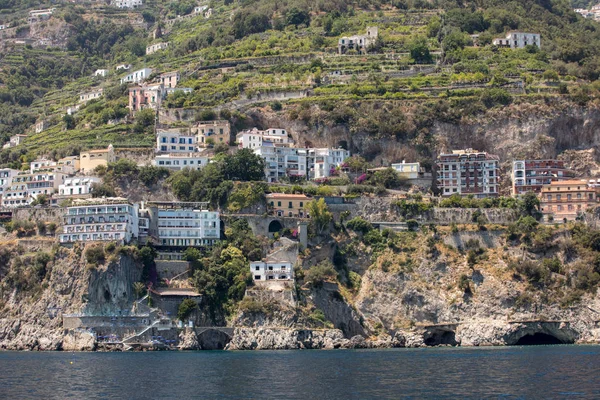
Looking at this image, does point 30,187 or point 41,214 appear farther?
point 30,187

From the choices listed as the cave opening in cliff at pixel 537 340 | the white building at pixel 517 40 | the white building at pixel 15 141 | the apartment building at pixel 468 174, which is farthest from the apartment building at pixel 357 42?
the cave opening in cliff at pixel 537 340

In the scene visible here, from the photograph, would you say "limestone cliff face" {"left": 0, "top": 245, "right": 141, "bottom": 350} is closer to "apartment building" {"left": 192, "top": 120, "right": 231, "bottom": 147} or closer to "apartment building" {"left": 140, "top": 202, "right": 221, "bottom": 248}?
"apartment building" {"left": 140, "top": 202, "right": 221, "bottom": 248}

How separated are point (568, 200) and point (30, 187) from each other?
4993 cm

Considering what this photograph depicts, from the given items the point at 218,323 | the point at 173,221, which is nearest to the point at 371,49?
the point at 173,221

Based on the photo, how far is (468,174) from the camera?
344 feet

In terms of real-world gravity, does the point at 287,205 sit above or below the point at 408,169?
below

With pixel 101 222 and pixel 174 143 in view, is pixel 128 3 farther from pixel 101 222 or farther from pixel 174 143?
pixel 101 222

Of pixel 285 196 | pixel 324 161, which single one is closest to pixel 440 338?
pixel 285 196

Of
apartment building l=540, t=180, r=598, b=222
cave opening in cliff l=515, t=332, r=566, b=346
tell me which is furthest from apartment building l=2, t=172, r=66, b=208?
apartment building l=540, t=180, r=598, b=222

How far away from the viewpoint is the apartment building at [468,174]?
104000mm

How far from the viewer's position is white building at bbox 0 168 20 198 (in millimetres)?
106812

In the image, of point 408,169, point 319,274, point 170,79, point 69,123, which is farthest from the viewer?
point 170,79

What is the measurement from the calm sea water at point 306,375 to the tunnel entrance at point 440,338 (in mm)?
8387

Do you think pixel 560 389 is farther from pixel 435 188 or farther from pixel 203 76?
pixel 203 76
